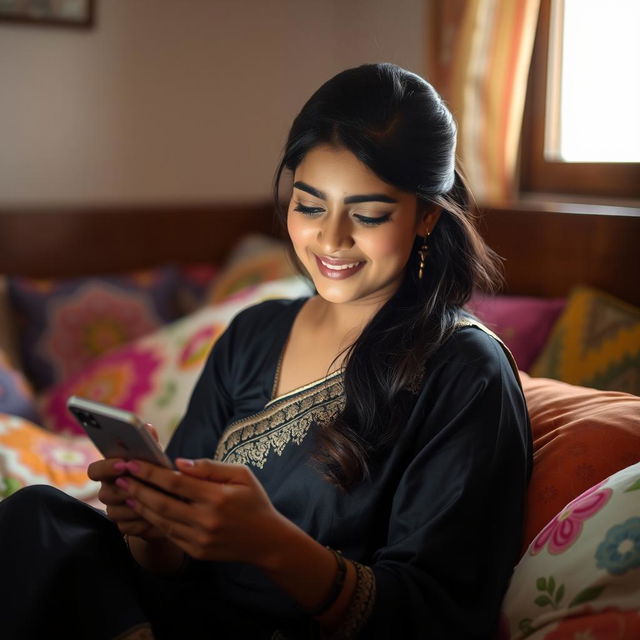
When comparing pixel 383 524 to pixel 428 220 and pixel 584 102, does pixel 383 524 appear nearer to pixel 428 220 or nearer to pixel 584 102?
pixel 428 220

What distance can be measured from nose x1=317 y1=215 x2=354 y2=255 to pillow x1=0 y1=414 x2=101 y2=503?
2.70ft

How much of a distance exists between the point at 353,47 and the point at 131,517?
2.19 metres

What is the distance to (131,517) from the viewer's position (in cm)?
118

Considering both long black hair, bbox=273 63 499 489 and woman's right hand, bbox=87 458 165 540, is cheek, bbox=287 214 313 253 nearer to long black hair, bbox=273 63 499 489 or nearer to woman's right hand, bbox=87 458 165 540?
long black hair, bbox=273 63 499 489

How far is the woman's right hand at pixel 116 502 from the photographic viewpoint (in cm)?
110

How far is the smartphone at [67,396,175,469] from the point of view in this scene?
3.17 feet

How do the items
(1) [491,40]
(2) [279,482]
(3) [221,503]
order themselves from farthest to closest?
(1) [491,40]
(2) [279,482]
(3) [221,503]

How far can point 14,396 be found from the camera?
7.30ft

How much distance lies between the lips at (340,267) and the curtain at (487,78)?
44.5 inches

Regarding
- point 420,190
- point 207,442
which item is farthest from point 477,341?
point 207,442

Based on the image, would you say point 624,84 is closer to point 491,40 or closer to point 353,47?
point 491,40

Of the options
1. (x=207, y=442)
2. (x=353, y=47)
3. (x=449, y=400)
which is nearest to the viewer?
(x=449, y=400)

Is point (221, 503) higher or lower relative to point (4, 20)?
lower

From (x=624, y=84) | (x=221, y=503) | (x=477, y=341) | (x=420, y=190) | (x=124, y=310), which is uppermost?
(x=624, y=84)
